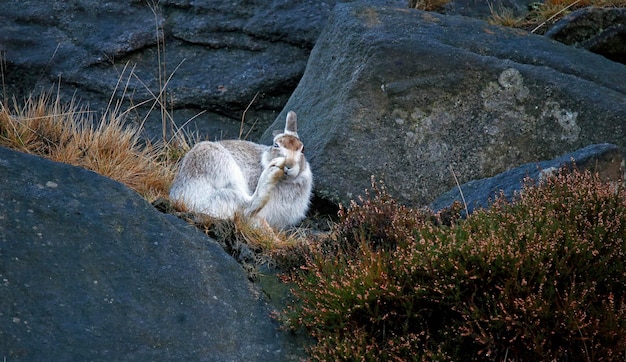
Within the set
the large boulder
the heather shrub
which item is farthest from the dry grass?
the heather shrub

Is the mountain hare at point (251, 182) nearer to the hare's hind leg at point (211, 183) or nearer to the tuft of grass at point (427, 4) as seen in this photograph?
the hare's hind leg at point (211, 183)

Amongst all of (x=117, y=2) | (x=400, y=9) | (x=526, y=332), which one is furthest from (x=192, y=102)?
(x=526, y=332)

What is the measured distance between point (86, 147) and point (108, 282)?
283 cm

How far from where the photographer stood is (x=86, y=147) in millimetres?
9375

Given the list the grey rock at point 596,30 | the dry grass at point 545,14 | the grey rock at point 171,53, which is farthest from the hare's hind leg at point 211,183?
the dry grass at point 545,14

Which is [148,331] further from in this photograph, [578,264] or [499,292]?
[578,264]

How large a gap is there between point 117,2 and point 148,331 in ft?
23.0

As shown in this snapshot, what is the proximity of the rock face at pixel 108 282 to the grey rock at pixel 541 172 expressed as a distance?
2048 millimetres

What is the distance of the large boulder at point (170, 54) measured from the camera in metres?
11.9

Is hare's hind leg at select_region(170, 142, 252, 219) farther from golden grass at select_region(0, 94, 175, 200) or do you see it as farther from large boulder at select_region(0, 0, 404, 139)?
large boulder at select_region(0, 0, 404, 139)

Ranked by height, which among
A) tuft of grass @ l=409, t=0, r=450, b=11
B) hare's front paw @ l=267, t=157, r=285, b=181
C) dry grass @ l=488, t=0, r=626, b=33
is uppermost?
dry grass @ l=488, t=0, r=626, b=33

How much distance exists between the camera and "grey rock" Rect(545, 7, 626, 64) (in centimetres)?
1191

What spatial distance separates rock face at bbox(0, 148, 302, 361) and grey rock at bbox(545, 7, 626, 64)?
6.26 m

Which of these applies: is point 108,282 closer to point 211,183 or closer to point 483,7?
point 211,183
